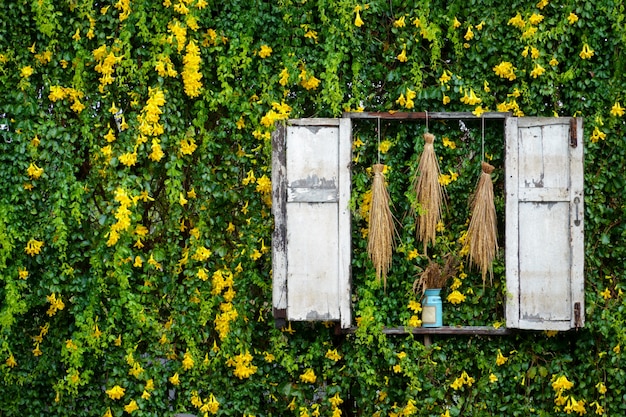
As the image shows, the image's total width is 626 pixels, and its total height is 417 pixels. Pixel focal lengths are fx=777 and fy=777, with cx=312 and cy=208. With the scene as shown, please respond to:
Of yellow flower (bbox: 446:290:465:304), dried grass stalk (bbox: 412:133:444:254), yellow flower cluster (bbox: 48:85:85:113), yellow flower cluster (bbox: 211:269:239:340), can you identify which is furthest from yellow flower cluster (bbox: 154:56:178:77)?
yellow flower (bbox: 446:290:465:304)

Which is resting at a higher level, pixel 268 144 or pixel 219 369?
pixel 268 144

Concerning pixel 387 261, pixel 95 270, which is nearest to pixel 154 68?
pixel 95 270

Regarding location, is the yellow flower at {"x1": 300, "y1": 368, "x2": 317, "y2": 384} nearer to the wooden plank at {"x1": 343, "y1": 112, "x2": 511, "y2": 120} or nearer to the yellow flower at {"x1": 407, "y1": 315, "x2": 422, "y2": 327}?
the yellow flower at {"x1": 407, "y1": 315, "x2": 422, "y2": 327}

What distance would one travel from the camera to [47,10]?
4707 mm

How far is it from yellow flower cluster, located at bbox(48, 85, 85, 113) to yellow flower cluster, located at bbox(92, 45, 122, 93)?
15 centimetres

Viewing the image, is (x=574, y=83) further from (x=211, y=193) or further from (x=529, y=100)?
(x=211, y=193)

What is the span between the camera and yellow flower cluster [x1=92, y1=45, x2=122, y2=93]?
4.70 metres

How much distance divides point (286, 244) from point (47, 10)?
2028 millimetres

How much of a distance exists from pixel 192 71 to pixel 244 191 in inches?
31.0

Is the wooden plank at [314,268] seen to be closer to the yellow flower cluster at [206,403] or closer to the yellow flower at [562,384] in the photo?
the yellow flower cluster at [206,403]

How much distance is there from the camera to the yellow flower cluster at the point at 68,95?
4.73m

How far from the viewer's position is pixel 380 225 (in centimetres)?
458

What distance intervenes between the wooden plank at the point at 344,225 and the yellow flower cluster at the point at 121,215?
1.25m

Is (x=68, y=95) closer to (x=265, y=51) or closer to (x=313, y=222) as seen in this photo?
(x=265, y=51)
